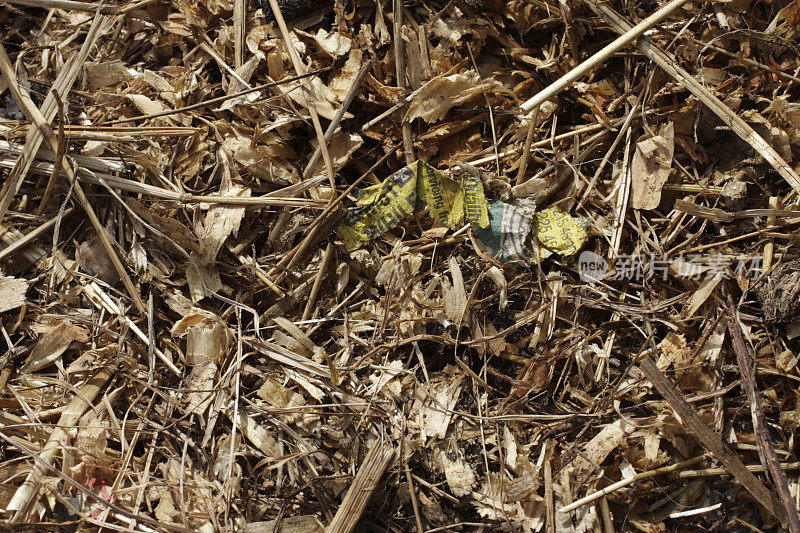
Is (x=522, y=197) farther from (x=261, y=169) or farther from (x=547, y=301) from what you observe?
(x=261, y=169)

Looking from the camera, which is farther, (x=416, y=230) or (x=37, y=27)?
(x=37, y=27)

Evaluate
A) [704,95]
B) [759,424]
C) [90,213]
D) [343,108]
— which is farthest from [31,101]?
[759,424]

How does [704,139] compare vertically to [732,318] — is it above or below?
above

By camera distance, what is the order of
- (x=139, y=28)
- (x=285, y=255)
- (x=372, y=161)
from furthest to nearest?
1. (x=139, y=28)
2. (x=372, y=161)
3. (x=285, y=255)

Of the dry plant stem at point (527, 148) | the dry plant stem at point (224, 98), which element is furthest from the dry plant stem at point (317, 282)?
the dry plant stem at point (527, 148)

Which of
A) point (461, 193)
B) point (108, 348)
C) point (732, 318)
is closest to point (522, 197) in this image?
point (461, 193)

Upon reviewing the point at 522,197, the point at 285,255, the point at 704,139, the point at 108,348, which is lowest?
the point at 108,348
